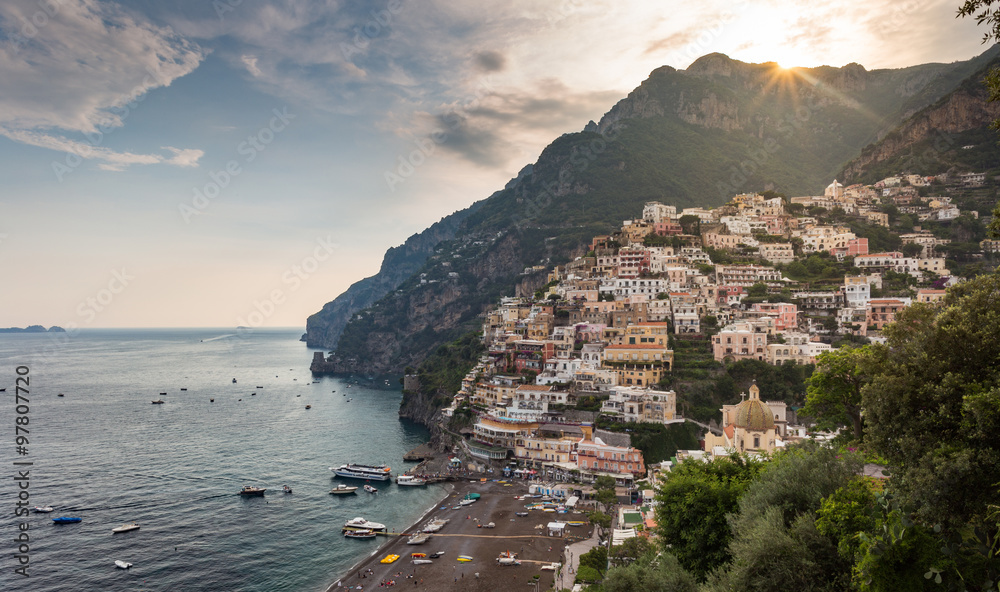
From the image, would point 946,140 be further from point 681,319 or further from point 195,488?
point 195,488

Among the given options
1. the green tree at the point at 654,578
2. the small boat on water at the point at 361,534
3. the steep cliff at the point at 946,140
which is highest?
the steep cliff at the point at 946,140

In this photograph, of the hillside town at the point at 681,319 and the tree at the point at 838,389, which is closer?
the tree at the point at 838,389

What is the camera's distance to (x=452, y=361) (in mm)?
98312

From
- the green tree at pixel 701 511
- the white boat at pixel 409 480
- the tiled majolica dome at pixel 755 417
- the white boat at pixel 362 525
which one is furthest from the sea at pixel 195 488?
the tiled majolica dome at pixel 755 417

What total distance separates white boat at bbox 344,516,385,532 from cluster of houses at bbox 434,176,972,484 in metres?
17.9

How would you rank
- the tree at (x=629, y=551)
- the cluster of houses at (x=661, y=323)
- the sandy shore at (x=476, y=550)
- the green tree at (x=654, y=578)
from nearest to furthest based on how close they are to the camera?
1. the green tree at (x=654, y=578)
2. the tree at (x=629, y=551)
3. the sandy shore at (x=476, y=550)
4. the cluster of houses at (x=661, y=323)

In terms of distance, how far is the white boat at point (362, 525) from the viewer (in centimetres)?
4441

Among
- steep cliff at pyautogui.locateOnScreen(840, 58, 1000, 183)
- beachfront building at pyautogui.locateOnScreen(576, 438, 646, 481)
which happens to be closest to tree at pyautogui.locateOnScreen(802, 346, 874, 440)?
beachfront building at pyautogui.locateOnScreen(576, 438, 646, 481)

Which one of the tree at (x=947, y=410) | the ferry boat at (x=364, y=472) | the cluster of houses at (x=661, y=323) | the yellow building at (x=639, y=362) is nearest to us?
the tree at (x=947, y=410)

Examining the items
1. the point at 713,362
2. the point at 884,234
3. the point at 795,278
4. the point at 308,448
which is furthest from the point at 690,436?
the point at 884,234

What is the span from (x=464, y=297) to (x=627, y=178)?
65.9 m

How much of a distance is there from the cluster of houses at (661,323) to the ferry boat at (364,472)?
407 inches

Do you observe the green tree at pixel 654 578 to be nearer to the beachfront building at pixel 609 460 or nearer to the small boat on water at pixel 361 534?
the small boat on water at pixel 361 534

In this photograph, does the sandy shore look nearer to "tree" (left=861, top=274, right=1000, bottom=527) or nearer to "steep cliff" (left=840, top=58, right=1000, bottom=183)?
"tree" (left=861, top=274, right=1000, bottom=527)
